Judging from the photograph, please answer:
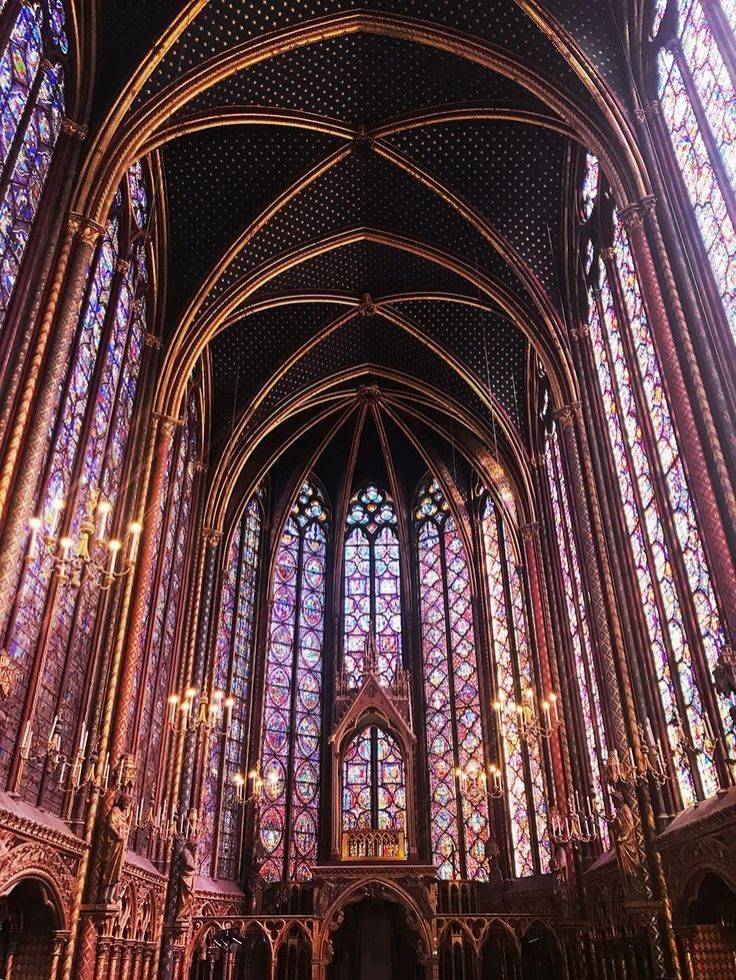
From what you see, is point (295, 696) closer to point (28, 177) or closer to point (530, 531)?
point (530, 531)

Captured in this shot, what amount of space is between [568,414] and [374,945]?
1401cm

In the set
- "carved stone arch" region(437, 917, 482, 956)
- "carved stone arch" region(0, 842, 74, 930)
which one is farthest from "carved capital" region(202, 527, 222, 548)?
"carved stone arch" region(437, 917, 482, 956)

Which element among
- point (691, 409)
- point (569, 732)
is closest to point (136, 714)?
point (569, 732)

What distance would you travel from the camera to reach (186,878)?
17.0 m

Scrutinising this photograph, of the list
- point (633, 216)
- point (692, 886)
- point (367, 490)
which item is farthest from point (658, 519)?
point (367, 490)

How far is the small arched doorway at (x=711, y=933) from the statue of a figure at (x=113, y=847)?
8.55 metres

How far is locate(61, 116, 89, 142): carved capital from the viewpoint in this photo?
13547 mm

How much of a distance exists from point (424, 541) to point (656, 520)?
14.3 m

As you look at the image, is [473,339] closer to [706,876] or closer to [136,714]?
[136,714]

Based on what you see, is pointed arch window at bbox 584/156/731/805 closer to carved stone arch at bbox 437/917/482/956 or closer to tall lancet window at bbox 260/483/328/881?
carved stone arch at bbox 437/917/482/956

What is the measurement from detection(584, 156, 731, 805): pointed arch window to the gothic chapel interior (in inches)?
3.3

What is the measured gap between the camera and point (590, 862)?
640 inches

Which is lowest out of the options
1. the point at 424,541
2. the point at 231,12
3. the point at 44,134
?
the point at 44,134

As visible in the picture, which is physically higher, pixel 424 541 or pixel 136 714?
pixel 424 541
